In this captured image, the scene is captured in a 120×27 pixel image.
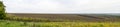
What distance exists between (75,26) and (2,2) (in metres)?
22.2

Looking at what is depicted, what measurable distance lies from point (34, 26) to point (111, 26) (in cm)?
779

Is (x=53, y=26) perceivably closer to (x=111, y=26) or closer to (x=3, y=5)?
(x=111, y=26)

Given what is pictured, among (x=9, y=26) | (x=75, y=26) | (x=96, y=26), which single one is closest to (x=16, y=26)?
(x=9, y=26)

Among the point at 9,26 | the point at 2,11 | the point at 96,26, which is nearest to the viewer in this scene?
the point at 9,26

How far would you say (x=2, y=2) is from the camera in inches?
2083

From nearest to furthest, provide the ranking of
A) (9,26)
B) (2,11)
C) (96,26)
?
(9,26) → (96,26) → (2,11)

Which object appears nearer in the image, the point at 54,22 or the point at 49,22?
the point at 54,22

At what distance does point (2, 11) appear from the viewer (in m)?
52.2

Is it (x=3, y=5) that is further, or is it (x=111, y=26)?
(x=3, y=5)

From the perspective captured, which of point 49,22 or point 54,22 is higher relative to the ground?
point 54,22

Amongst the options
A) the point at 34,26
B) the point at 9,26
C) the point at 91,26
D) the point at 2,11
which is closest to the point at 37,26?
the point at 34,26

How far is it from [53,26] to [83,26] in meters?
3.04

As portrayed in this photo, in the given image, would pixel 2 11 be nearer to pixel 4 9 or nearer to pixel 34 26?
pixel 4 9

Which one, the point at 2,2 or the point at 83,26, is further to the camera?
the point at 2,2
